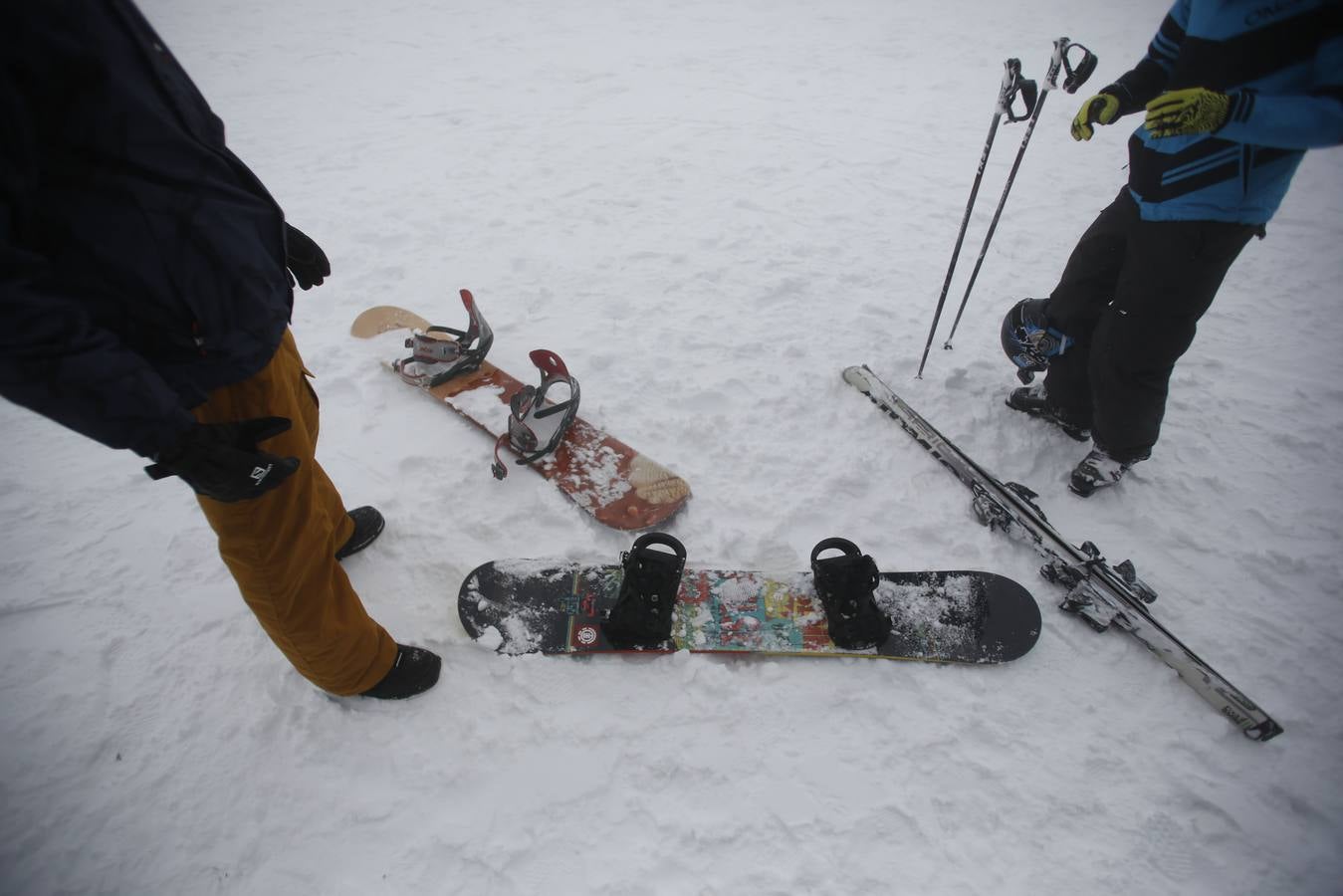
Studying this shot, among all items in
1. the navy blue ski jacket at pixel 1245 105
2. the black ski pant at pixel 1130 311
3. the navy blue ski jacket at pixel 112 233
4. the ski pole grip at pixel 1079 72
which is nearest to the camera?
the navy blue ski jacket at pixel 112 233

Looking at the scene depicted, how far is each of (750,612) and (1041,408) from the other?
74.6 inches

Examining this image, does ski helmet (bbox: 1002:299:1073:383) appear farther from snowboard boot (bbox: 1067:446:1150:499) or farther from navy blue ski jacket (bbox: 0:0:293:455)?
navy blue ski jacket (bbox: 0:0:293:455)

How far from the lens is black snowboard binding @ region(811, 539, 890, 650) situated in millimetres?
2064

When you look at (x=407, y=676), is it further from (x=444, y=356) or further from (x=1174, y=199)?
(x=1174, y=199)

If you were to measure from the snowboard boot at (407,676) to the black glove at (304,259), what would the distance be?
1221 mm

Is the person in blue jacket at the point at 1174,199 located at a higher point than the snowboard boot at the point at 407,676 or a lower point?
higher

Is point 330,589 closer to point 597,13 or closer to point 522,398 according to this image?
point 522,398

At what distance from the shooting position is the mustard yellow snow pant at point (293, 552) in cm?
142

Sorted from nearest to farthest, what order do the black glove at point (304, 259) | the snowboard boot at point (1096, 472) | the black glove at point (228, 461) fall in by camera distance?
the black glove at point (228, 461)
the black glove at point (304, 259)
the snowboard boot at point (1096, 472)

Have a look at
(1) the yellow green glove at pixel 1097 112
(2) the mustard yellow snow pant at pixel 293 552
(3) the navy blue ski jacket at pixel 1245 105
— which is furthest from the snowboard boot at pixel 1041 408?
(2) the mustard yellow snow pant at pixel 293 552

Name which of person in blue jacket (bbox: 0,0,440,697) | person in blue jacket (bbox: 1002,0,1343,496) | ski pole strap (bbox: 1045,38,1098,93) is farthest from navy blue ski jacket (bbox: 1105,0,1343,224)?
person in blue jacket (bbox: 0,0,440,697)

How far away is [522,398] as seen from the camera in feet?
9.11

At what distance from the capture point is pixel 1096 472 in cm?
261

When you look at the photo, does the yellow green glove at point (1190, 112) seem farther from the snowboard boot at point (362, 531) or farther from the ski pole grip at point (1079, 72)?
the snowboard boot at point (362, 531)
